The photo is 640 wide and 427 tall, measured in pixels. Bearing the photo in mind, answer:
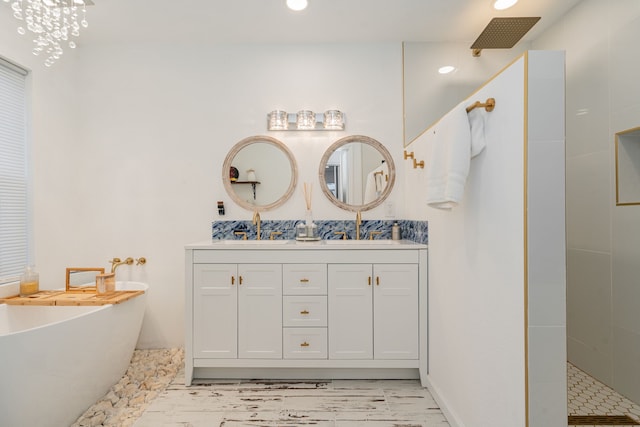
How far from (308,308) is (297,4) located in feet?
6.89

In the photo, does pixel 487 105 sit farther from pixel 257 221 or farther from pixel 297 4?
pixel 257 221

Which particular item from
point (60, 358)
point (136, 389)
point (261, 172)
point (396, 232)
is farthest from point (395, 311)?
point (60, 358)

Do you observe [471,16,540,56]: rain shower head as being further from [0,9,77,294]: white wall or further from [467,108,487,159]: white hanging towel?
[0,9,77,294]: white wall

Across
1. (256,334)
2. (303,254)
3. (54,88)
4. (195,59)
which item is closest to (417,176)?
(303,254)

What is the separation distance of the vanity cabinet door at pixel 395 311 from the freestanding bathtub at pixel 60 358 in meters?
1.66

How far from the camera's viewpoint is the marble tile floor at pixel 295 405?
6.20 ft

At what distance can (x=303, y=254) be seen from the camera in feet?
7.54

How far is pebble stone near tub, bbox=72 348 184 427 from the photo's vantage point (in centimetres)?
190

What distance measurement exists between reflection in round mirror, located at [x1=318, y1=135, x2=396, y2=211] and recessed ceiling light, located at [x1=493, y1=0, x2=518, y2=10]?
1242mm

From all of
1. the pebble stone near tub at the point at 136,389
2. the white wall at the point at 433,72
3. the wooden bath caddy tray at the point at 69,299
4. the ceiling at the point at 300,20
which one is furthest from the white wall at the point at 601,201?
the wooden bath caddy tray at the point at 69,299

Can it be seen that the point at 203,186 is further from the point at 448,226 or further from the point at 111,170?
the point at 448,226

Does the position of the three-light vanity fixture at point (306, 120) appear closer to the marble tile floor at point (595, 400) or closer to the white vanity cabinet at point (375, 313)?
the white vanity cabinet at point (375, 313)

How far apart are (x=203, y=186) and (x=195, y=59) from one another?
1.10 m

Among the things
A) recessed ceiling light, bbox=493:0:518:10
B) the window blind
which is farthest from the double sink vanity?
recessed ceiling light, bbox=493:0:518:10
